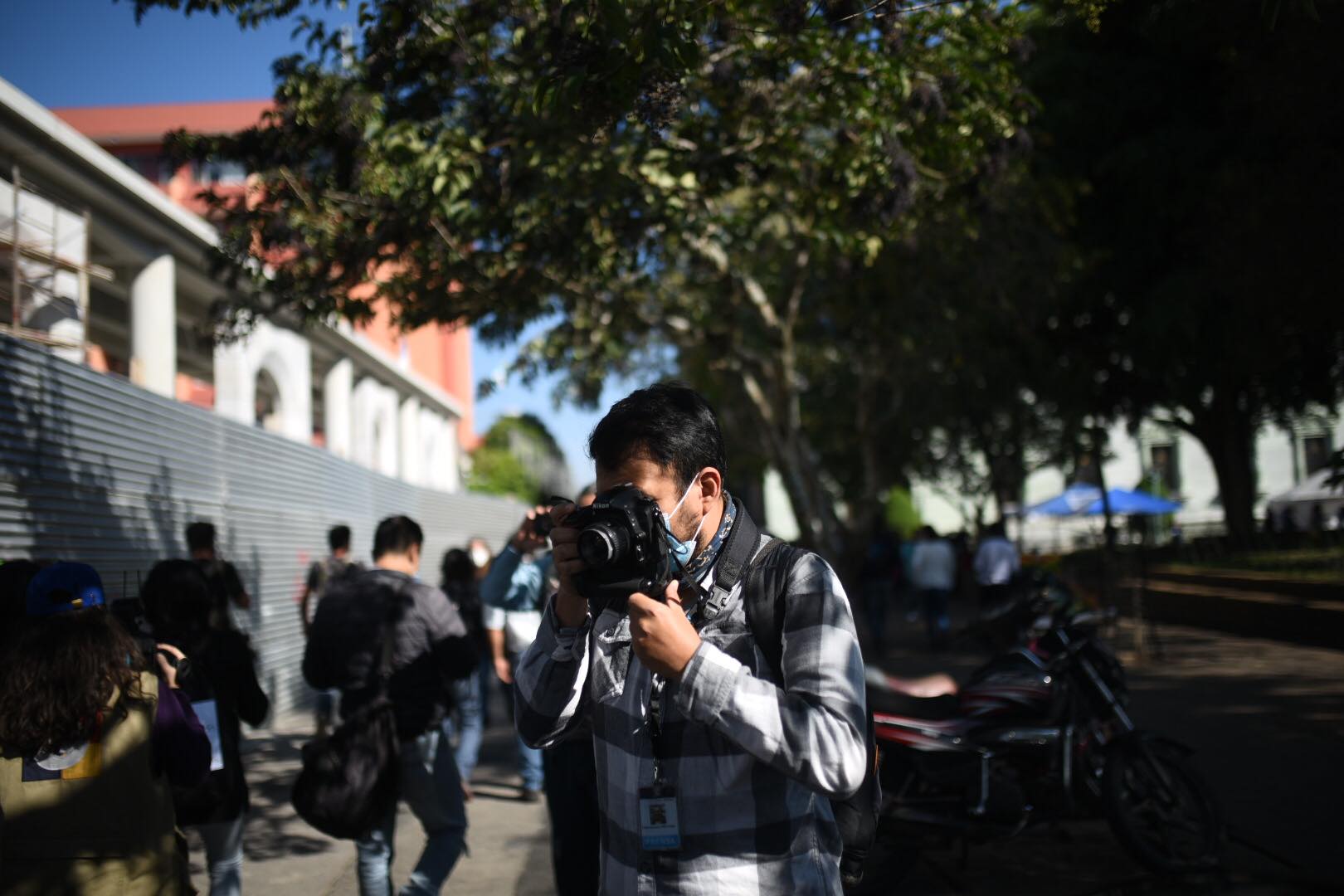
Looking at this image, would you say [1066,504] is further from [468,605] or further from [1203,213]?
[468,605]

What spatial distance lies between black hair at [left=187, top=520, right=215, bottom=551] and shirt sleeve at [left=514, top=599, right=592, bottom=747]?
5.80 meters

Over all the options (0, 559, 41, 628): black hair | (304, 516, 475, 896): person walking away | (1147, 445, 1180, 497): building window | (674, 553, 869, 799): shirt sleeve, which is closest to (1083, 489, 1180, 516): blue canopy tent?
(304, 516, 475, 896): person walking away

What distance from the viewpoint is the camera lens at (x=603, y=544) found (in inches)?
77.2

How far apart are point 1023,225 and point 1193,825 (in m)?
8.81

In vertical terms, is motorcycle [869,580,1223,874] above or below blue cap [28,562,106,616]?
below

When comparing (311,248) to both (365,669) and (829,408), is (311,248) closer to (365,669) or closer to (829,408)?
(365,669)

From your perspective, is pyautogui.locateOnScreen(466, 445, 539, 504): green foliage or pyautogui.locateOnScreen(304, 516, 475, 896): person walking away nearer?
pyautogui.locateOnScreen(304, 516, 475, 896): person walking away

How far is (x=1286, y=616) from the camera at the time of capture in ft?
44.5

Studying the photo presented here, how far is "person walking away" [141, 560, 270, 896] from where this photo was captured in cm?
396

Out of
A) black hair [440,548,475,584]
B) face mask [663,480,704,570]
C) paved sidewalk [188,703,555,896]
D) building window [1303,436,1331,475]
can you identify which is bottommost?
paved sidewalk [188,703,555,896]

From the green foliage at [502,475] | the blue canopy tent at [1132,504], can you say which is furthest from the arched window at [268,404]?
the green foliage at [502,475]

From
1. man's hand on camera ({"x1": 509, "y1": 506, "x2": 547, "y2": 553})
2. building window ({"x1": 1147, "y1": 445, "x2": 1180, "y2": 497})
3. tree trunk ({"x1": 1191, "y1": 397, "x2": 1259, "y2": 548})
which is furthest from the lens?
building window ({"x1": 1147, "y1": 445, "x2": 1180, "y2": 497})

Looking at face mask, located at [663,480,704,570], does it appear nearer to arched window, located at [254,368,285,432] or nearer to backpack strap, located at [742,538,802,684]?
backpack strap, located at [742,538,802,684]

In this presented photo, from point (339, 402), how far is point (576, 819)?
1918cm
